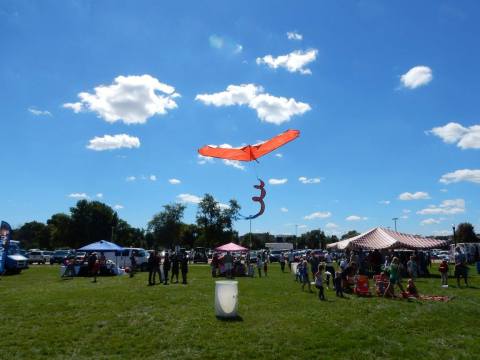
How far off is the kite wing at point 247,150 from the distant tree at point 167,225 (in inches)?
3646

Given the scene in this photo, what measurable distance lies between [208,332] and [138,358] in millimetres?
2085

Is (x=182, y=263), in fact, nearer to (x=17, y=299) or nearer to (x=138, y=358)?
(x=17, y=299)

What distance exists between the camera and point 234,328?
1050 cm

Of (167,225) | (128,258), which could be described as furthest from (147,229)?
(128,258)

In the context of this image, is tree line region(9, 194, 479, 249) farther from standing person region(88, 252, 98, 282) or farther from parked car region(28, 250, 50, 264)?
standing person region(88, 252, 98, 282)

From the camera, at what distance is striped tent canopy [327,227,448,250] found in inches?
1105

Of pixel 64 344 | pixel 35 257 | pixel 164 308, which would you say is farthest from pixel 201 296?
pixel 35 257

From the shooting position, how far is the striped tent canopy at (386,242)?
28062 mm

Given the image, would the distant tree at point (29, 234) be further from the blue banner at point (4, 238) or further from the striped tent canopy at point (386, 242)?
the striped tent canopy at point (386, 242)

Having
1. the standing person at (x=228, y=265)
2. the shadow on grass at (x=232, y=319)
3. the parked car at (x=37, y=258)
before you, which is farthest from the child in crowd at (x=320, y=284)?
the parked car at (x=37, y=258)

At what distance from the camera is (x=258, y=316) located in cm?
1189

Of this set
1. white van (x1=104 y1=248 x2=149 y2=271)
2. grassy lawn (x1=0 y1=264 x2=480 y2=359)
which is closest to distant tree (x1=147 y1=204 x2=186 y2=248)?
white van (x1=104 y1=248 x2=149 y2=271)

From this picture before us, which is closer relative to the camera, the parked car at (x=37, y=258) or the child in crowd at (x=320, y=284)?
the child in crowd at (x=320, y=284)

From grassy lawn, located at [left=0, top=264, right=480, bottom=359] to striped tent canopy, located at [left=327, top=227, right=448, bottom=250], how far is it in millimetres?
13007
